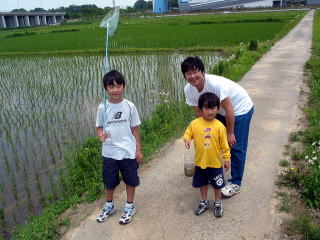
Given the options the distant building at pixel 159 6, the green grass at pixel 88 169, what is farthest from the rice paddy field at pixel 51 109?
the distant building at pixel 159 6

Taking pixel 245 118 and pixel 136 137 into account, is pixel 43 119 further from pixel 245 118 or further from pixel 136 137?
pixel 245 118

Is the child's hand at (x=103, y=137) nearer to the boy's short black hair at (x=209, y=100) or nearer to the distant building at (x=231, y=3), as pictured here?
the boy's short black hair at (x=209, y=100)

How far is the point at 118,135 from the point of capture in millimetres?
2773

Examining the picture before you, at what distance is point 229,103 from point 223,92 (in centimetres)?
11

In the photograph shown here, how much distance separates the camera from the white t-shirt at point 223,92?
2.66m

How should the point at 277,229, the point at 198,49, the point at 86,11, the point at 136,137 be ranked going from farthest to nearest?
the point at 86,11
the point at 198,49
the point at 136,137
the point at 277,229

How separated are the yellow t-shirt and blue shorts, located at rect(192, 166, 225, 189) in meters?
0.07

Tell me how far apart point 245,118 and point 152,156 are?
1.74 metres

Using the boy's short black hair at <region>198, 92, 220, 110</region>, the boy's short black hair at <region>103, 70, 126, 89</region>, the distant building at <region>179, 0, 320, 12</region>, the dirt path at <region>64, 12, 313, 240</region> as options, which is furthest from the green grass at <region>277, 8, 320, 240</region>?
the distant building at <region>179, 0, 320, 12</region>

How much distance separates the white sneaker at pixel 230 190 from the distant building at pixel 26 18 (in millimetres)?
69968

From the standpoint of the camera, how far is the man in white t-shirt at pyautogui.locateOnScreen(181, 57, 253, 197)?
102 inches

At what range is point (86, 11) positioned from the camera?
2867 inches

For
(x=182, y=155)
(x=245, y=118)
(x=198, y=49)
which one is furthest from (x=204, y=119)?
(x=198, y=49)

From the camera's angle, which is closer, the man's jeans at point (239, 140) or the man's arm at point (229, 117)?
the man's arm at point (229, 117)
